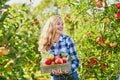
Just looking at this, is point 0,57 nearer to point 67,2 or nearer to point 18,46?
point 18,46

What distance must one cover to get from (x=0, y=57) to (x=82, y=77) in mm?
3789

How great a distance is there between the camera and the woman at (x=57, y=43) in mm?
4559

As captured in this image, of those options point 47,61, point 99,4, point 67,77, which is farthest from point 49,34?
point 99,4

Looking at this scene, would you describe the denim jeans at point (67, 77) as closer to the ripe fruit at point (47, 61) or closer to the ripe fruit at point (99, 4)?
the ripe fruit at point (47, 61)

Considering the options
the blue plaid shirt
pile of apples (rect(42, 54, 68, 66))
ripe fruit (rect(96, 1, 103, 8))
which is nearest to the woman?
the blue plaid shirt

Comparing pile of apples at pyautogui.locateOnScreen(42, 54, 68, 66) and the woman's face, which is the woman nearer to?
the woman's face

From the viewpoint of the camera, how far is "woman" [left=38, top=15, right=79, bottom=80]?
456 cm

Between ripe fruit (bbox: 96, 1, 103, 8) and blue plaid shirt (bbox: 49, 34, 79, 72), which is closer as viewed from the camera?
blue plaid shirt (bbox: 49, 34, 79, 72)

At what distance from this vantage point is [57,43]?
4.67 m

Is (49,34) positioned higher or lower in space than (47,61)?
higher

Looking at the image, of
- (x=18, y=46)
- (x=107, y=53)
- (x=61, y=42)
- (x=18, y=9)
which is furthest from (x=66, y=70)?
(x=107, y=53)

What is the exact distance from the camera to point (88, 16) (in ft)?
22.7

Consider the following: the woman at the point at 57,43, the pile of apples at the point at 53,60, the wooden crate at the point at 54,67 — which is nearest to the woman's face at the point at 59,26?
the woman at the point at 57,43

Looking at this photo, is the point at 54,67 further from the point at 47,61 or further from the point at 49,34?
the point at 49,34
